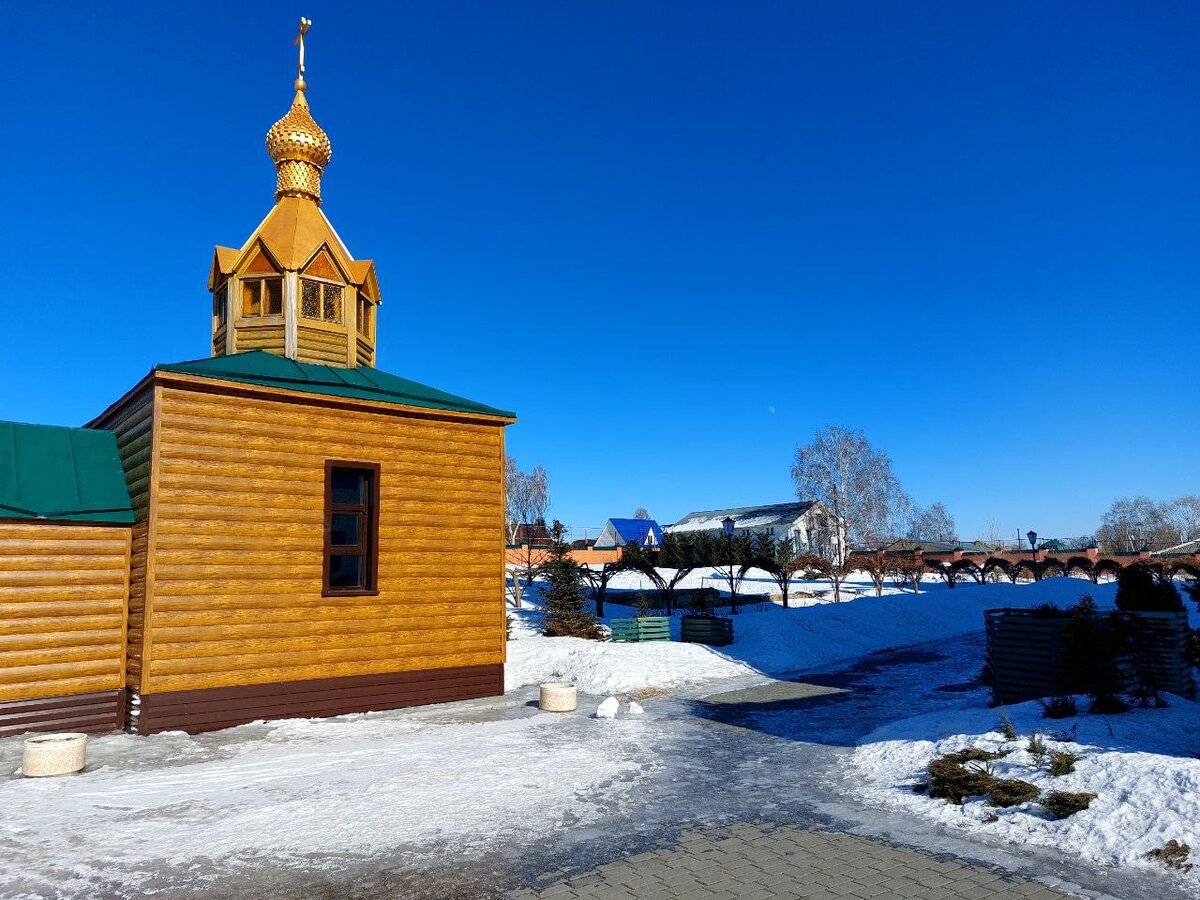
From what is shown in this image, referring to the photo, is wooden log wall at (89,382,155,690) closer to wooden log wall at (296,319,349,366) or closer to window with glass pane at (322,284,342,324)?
wooden log wall at (296,319,349,366)

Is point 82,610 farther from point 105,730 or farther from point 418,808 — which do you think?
point 418,808

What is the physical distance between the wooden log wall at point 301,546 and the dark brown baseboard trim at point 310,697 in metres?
0.15


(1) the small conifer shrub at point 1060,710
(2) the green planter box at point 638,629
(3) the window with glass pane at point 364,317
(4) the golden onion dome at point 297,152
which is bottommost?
(1) the small conifer shrub at point 1060,710

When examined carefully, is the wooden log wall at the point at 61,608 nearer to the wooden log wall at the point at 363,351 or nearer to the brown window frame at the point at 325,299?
the brown window frame at the point at 325,299

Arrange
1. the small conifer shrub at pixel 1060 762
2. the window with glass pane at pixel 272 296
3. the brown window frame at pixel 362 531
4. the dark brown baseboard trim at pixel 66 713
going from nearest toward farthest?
1. the small conifer shrub at pixel 1060 762
2. the dark brown baseboard trim at pixel 66 713
3. the brown window frame at pixel 362 531
4. the window with glass pane at pixel 272 296

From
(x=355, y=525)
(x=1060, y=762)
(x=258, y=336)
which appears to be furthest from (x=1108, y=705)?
(x=258, y=336)

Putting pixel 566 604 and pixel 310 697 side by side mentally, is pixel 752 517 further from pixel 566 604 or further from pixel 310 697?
pixel 310 697

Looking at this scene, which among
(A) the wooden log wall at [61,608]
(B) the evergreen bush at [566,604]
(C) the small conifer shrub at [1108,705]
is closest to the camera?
(C) the small conifer shrub at [1108,705]

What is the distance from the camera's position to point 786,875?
6047mm

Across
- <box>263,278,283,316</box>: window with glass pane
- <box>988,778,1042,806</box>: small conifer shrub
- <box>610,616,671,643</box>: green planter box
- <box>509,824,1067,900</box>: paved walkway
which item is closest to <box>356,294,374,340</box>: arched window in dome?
<box>263,278,283,316</box>: window with glass pane

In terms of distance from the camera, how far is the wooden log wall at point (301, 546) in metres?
11.4

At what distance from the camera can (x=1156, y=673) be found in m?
11.4

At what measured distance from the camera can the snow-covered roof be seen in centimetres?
6881

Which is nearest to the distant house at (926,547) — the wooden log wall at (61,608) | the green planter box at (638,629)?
the green planter box at (638,629)
